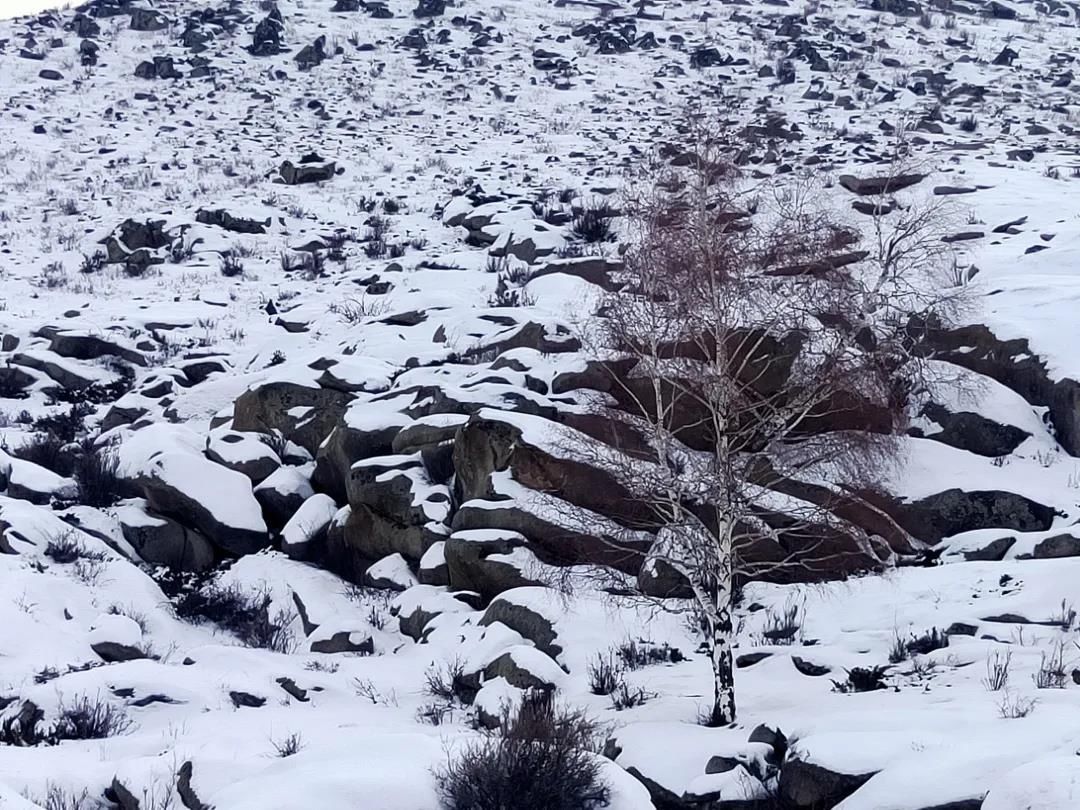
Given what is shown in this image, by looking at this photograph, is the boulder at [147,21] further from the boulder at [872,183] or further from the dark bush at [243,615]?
the dark bush at [243,615]

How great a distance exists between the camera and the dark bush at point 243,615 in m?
10.5

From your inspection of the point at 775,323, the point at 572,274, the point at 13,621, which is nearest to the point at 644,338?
the point at 775,323

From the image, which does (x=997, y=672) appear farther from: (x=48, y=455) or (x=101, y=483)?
(x=48, y=455)

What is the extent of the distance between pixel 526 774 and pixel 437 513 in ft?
19.9

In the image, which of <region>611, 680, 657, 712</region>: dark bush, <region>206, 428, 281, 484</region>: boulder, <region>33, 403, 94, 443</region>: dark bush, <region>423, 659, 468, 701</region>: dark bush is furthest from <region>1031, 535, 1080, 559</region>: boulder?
<region>33, 403, 94, 443</region>: dark bush

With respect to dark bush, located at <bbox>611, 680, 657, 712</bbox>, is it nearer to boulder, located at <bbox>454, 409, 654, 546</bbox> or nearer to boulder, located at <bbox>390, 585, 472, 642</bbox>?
boulder, located at <bbox>454, 409, 654, 546</bbox>

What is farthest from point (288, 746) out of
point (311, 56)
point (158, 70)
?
point (311, 56)

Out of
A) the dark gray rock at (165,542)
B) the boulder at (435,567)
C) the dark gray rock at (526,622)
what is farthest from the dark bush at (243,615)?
the dark gray rock at (526,622)

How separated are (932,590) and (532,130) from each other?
1003 inches

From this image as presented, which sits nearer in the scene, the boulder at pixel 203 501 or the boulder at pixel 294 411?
the boulder at pixel 203 501

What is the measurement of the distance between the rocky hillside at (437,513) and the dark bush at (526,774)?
16 centimetres

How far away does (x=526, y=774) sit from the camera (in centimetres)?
543

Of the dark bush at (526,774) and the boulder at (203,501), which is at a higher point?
the dark bush at (526,774)

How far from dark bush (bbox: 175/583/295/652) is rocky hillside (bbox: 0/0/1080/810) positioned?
0.15 feet
